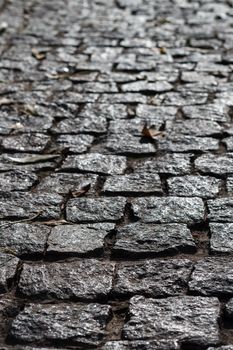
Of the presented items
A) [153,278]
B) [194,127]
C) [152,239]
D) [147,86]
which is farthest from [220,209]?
[147,86]

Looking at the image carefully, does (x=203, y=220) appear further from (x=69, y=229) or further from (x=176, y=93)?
(x=176, y=93)

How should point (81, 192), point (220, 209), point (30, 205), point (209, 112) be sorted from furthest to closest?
point (209, 112) → point (81, 192) → point (30, 205) → point (220, 209)

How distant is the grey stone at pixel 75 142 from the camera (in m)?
4.29

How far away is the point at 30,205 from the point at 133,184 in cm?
58

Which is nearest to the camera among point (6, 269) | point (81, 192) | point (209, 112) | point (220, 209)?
point (6, 269)

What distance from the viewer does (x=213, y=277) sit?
284 centimetres

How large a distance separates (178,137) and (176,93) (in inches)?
37.7

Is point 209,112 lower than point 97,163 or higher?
higher

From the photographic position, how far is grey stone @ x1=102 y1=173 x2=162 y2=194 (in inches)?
145

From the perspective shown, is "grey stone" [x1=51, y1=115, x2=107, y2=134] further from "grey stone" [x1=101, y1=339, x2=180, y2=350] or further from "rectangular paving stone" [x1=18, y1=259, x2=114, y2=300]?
"grey stone" [x1=101, y1=339, x2=180, y2=350]

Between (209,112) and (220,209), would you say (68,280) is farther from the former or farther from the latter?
(209,112)

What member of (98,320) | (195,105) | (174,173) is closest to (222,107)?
(195,105)

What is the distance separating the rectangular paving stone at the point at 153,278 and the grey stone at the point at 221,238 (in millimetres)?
186

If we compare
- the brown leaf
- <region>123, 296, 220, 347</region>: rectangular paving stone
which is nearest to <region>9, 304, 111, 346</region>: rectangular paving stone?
<region>123, 296, 220, 347</region>: rectangular paving stone
